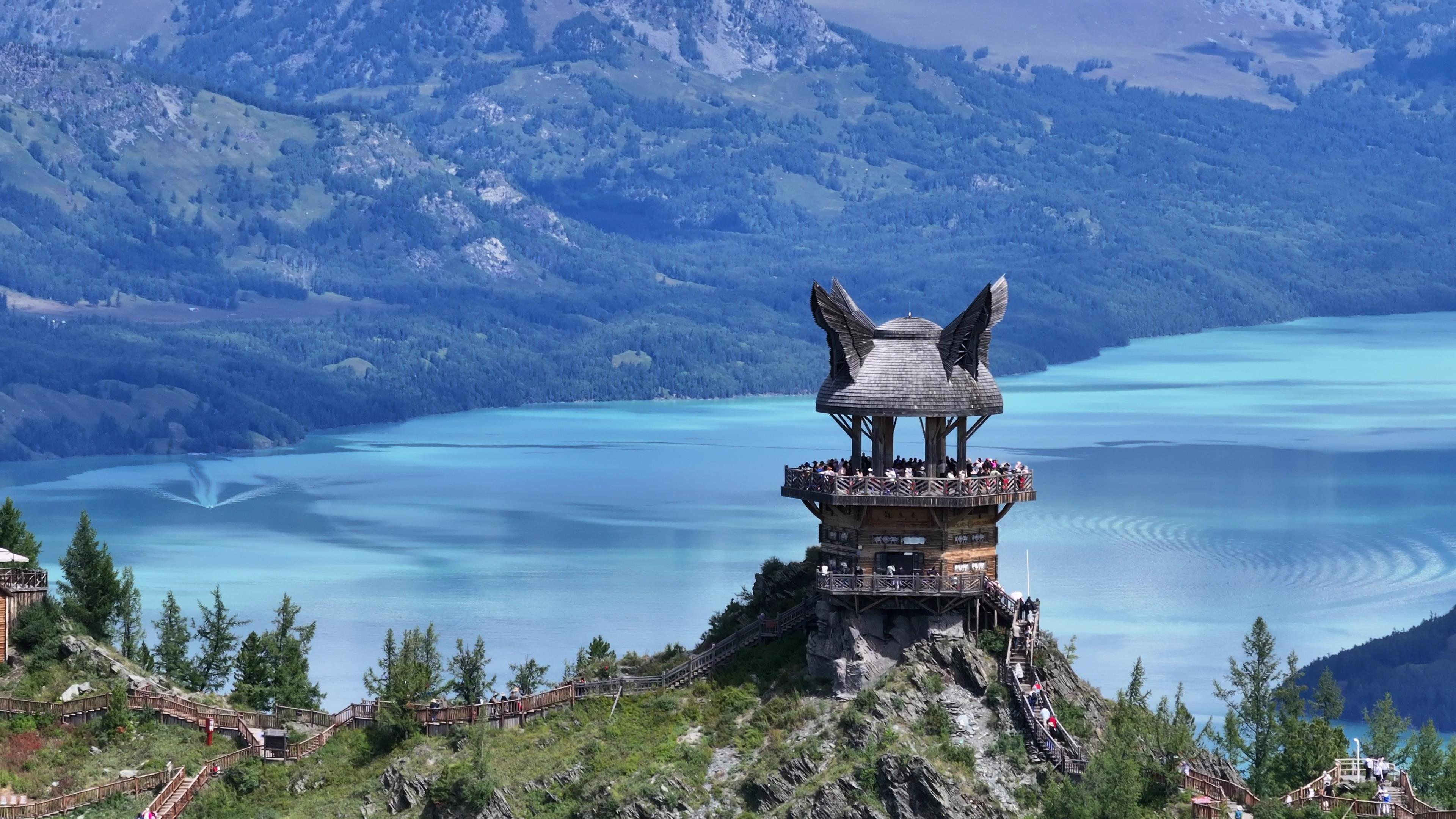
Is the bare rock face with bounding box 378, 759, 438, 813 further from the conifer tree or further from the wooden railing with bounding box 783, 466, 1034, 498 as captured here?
the conifer tree

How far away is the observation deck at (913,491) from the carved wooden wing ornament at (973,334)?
79.0 inches

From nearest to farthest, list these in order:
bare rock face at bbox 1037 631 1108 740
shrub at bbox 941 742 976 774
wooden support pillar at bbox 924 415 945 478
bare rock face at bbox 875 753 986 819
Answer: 1. bare rock face at bbox 875 753 986 819
2. shrub at bbox 941 742 976 774
3. bare rock face at bbox 1037 631 1108 740
4. wooden support pillar at bbox 924 415 945 478

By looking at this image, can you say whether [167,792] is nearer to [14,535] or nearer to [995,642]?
[14,535]

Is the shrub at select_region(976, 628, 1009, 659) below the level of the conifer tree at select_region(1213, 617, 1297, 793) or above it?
above

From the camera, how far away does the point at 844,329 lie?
5384 centimetres

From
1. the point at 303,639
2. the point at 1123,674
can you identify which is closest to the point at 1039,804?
the point at 303,639

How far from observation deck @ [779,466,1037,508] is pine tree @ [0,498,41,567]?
67.2 ft

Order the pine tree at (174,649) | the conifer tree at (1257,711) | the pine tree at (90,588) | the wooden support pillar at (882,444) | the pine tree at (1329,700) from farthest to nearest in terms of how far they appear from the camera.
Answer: the pine tree at (174,649) → the pine tree at (1329,700) → the pine tree at (90,588) → the conifer tree at (1257,711) → the wooden support pillar at (882,444)

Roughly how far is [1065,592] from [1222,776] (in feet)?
369

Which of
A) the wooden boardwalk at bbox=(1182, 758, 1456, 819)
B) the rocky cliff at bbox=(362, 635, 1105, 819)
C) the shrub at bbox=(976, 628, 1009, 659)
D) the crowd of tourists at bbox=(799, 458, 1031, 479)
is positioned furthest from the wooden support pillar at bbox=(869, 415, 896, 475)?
the wooden boardwalk at bbox=(1182, 758, 1456, 819)

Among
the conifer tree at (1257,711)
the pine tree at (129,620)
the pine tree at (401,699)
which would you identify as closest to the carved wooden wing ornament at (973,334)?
the conifer tree at (1257,711)

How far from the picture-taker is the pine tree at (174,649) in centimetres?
6825

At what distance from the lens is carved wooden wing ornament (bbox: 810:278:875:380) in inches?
2116

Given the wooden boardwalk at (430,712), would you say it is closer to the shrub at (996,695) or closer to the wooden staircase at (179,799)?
the wooden staircase at (179,799)
